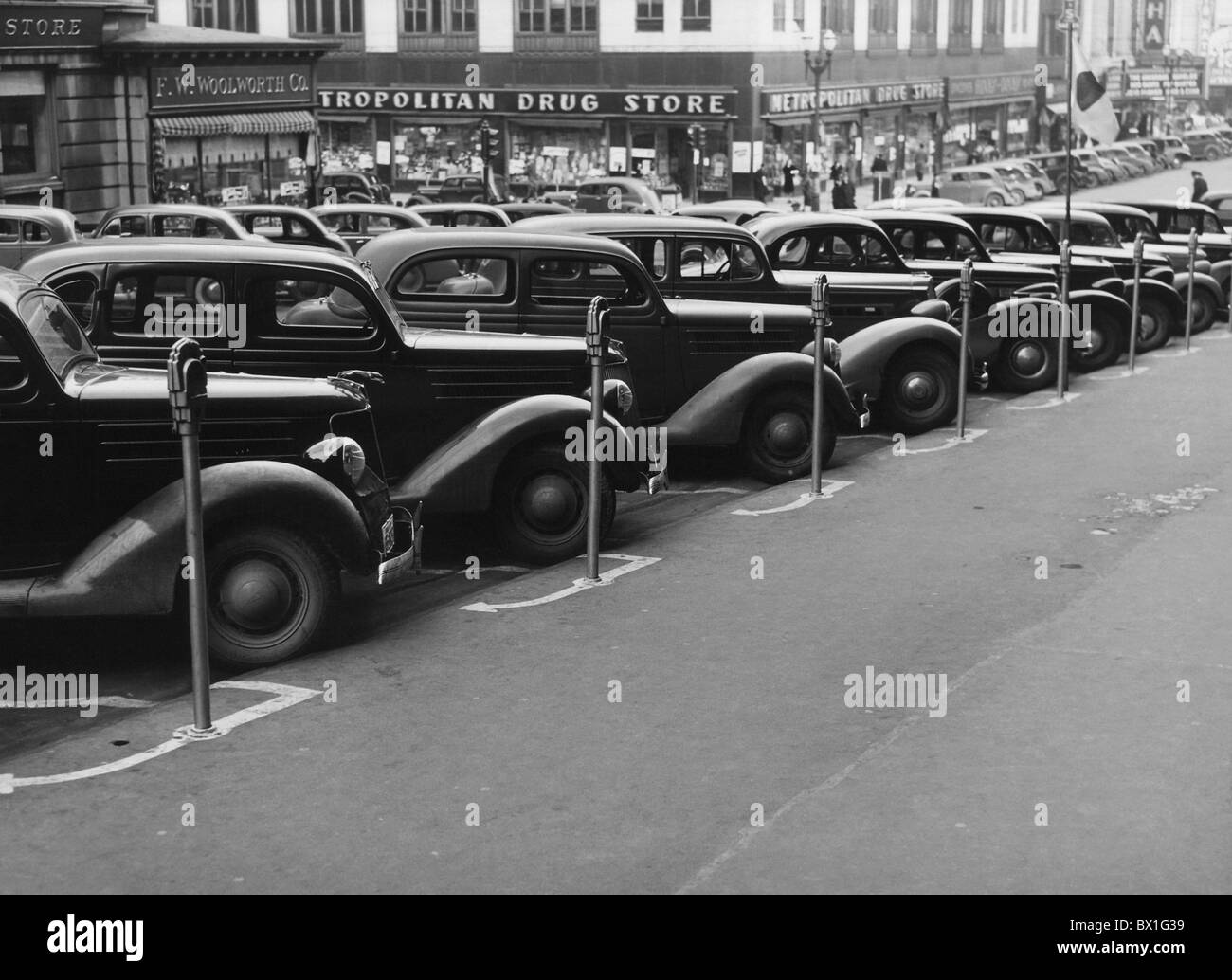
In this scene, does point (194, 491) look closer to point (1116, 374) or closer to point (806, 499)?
point (806, 499)

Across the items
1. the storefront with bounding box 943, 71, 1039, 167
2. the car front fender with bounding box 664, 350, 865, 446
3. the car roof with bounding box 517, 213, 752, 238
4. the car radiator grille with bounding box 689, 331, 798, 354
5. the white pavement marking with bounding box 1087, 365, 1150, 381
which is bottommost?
the white pavement marking with bounding box 1087, 365, 1150, 381

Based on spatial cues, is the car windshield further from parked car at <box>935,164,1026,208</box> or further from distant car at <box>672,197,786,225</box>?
parked car at <box>935,164,1026,208</box>

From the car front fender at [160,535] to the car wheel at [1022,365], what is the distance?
37.2ft

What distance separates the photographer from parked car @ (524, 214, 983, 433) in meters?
14.9

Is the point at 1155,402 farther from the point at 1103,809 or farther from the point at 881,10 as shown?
the point at 881,10

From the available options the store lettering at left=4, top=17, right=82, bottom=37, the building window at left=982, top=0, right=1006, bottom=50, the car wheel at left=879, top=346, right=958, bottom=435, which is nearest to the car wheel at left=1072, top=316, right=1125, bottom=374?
the car wheel at left=879, top=346, right=958, bottom=435

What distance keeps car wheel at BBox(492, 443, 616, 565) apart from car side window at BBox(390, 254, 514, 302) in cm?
242

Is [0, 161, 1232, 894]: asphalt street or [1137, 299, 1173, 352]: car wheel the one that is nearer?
[0, 161, 1232, 894]: asphalt street

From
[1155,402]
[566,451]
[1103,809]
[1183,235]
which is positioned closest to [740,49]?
[1183,235]

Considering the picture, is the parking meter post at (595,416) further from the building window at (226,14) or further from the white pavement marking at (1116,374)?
the building window at (226,14)

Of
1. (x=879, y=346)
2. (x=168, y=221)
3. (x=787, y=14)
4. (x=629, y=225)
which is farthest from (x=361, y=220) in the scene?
(x=787, y=14)

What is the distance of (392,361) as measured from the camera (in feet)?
36.2

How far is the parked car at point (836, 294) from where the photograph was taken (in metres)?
14.9

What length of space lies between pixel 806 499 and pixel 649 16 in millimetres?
47766
